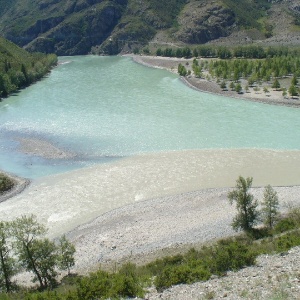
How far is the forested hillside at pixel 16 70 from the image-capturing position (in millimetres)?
85375

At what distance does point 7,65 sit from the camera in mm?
96500

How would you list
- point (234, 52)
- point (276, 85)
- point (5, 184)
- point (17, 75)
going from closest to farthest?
point (5, 184) → point (276, 85) → point (17, 75) → point (234, 52)

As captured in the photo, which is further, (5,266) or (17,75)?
(17,75)

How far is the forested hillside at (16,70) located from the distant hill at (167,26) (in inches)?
2629

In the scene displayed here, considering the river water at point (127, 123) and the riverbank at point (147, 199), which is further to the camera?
the river water at point (127, 123)

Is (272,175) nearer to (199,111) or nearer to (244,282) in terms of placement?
(244,282)

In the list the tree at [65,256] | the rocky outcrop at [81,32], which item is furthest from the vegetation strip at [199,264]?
the rocky outcrop at [81,32]

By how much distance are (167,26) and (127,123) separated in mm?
131646

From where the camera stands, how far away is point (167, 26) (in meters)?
179

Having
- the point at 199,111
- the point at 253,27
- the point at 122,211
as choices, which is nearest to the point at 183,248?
the point at 122,211

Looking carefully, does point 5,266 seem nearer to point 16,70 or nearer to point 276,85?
point 276,85

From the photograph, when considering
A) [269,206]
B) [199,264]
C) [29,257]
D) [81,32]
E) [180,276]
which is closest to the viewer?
[180,276]

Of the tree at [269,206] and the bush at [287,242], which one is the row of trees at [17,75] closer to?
the tree at [269,206]

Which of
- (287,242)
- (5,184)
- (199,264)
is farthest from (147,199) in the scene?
(287,242)
